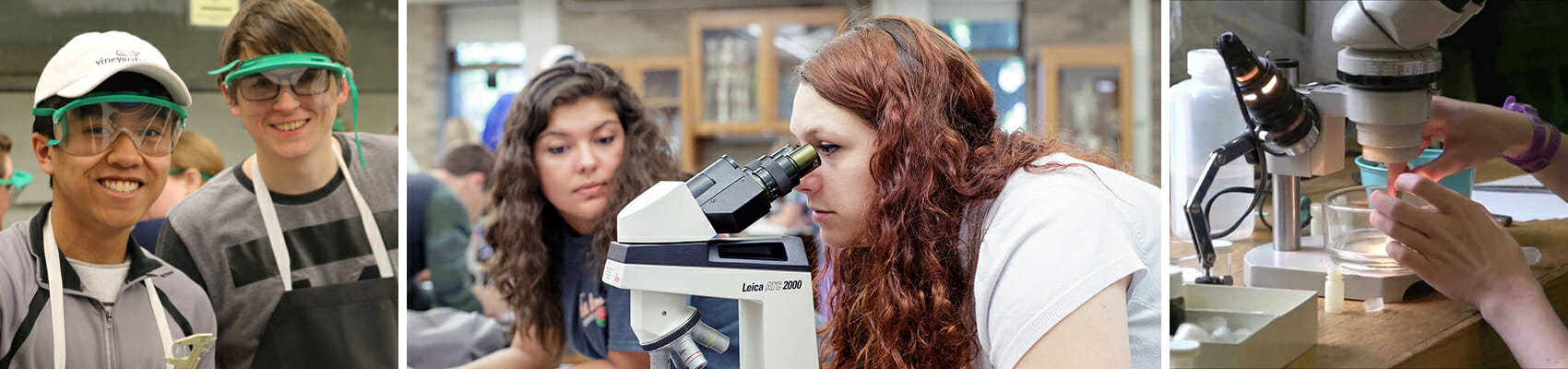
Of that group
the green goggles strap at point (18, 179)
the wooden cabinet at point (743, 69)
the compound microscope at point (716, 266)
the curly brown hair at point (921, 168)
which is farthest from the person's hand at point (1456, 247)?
the wooden cabinet at point (743, 69)

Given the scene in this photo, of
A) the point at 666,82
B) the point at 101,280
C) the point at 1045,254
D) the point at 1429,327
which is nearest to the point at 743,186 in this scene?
the point at 1045,254

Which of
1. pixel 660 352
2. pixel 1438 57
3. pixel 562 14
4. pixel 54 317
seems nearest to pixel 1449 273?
pixel 1438 57

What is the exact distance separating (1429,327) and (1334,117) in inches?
12.4

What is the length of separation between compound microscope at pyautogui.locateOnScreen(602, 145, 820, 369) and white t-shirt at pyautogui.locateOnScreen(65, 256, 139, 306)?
112cm

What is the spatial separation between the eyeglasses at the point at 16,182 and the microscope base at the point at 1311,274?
205cm

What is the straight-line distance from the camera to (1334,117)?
1.38 metres

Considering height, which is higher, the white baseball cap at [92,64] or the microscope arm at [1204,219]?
the white baseball cap at [92,64]

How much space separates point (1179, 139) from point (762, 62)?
361 cm

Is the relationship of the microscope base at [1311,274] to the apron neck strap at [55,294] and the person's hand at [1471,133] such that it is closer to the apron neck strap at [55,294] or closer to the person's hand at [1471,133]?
the person's hand at [1471,133]

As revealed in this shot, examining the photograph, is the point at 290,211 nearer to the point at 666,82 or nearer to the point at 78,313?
the point at 78,313

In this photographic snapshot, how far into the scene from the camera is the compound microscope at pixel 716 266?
119 centimetres

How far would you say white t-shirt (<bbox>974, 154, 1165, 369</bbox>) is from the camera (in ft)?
3.84

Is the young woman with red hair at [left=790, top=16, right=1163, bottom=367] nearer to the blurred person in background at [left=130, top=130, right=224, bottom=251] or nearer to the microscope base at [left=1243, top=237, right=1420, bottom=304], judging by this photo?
the microscope base at [left=1243, top=237, right=1420, bottom=304]

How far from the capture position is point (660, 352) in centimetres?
125
